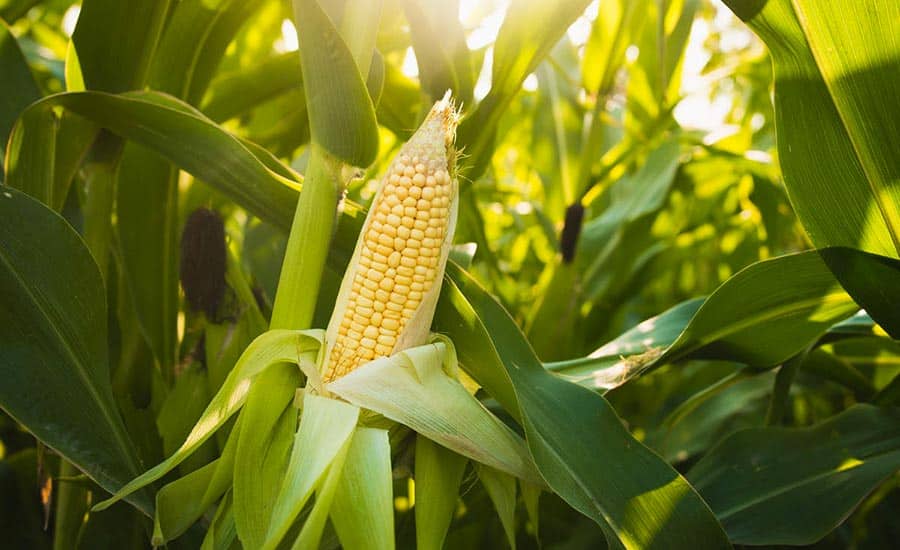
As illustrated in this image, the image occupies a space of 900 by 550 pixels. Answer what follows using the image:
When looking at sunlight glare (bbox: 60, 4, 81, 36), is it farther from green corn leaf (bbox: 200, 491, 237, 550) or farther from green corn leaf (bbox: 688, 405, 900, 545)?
green corn leaf (bbox: 688, 405, 900, 545)

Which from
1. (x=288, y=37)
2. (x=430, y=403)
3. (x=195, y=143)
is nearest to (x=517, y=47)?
(x=195, y=143)

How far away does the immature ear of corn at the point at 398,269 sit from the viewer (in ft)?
2.77

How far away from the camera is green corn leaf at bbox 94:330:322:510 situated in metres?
0.78

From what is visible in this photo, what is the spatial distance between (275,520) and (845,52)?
30.0 inches

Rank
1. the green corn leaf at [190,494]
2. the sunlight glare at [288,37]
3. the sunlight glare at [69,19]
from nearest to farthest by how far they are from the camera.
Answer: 1. the green corn leaf at [190,494]
2. the sunlight glare at [288,37]
3. the sunlight glare at [69,19]

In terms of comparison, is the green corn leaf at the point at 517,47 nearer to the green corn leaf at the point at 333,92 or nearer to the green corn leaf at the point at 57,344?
the green corn leaf at the point at 333,92

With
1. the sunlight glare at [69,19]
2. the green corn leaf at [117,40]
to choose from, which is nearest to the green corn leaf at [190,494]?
the green corn leaf at [117,40]

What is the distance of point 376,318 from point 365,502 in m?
0.20

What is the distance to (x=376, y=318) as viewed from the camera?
85 cm

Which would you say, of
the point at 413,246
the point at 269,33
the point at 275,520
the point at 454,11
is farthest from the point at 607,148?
the point at 275,520

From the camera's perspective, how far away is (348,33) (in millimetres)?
911

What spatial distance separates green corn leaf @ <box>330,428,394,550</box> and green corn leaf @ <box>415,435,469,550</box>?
9 cm

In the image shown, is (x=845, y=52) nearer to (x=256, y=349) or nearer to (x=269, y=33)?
(x=256, y=349)

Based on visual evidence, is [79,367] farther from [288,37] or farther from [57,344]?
[288,37]
